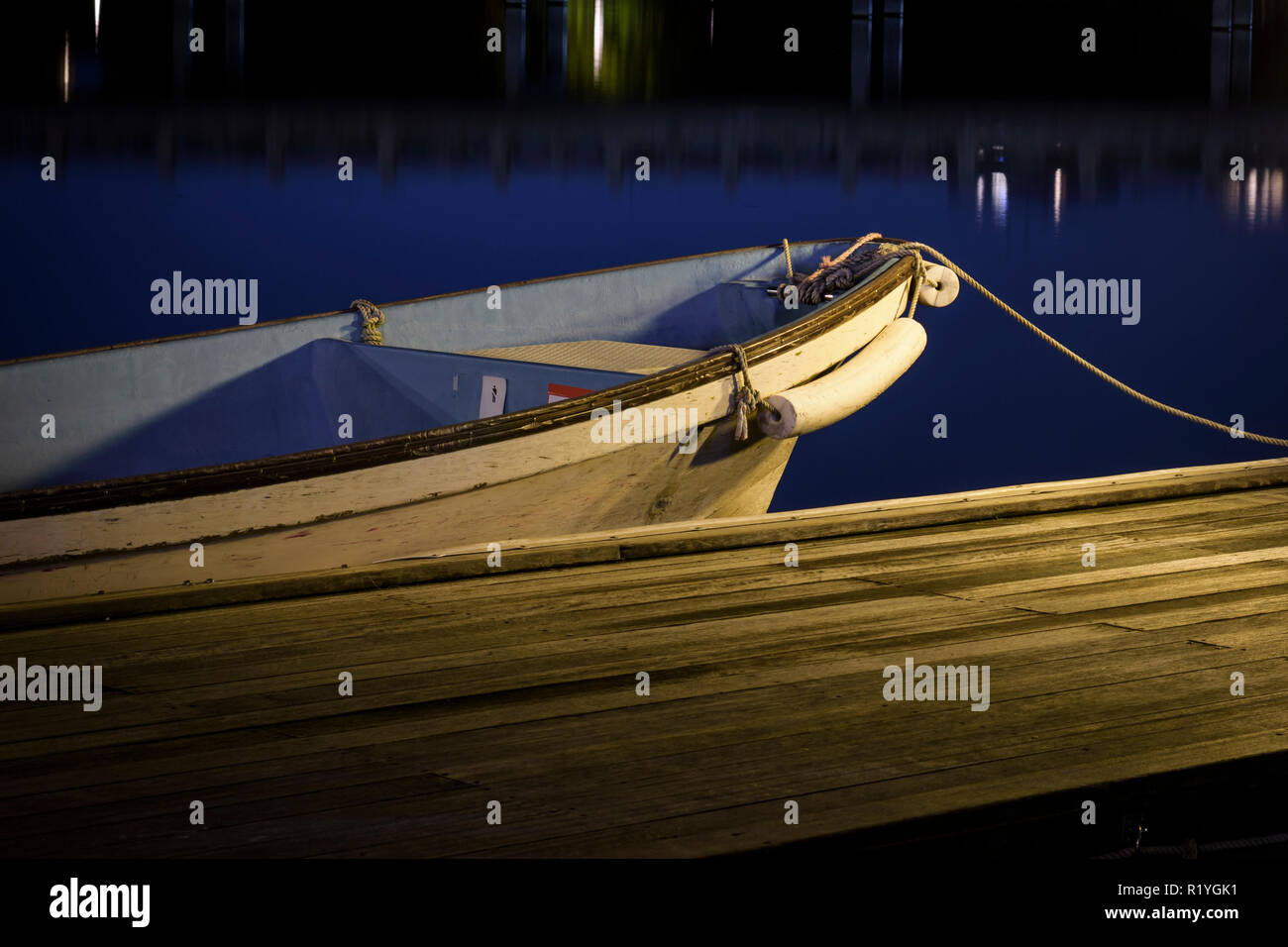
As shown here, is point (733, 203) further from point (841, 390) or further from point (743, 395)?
point (743, 395)

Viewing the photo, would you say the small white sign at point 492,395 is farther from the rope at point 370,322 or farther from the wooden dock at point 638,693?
the wooden dock at point 638,693

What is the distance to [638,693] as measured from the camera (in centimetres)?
303

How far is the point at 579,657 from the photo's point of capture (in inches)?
130

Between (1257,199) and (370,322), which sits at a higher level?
(1257,199)

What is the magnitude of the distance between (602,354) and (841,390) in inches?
109

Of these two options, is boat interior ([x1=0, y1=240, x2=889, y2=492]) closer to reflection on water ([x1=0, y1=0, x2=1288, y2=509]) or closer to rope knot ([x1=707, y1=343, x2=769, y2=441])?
rope knot ([x1=707, y1=343, x2=769, y2=441])

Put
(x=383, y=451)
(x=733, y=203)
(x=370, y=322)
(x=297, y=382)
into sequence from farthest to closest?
(x=733, y=203) → (x=370, y=322) → (x=297, y=382) → (x=383, y=451)

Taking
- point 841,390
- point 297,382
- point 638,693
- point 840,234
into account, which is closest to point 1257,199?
point 840,234

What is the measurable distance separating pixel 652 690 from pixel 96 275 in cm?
1743

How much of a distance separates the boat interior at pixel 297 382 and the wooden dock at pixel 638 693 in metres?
2.52

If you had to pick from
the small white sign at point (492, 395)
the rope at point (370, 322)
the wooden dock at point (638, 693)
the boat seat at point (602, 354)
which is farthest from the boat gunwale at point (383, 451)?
the rope at point (370, 322)

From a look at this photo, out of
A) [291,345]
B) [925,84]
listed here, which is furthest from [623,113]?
[291,345]
